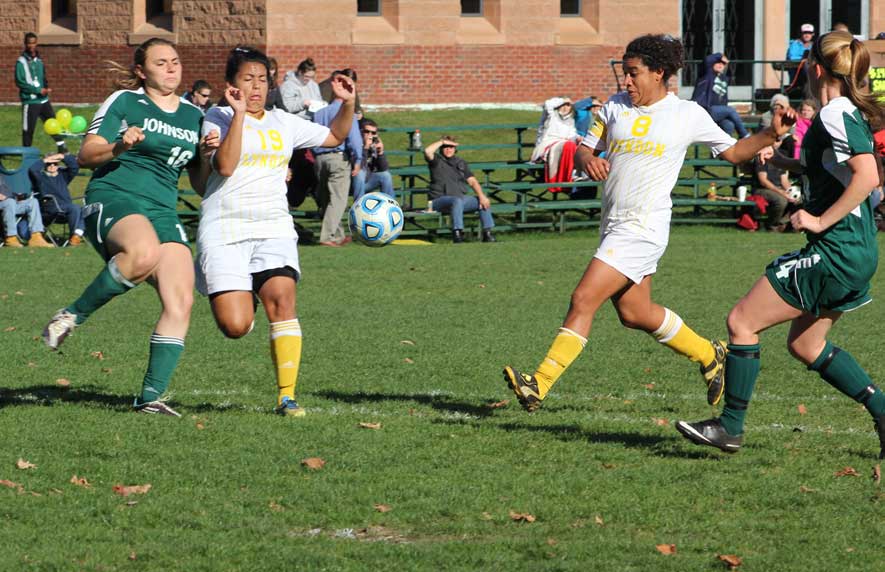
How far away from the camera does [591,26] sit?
104 ft

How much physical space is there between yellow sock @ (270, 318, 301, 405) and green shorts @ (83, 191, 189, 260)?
70 centimetres

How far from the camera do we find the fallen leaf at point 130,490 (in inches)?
234

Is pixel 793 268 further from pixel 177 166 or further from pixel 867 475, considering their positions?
pixel 177 166

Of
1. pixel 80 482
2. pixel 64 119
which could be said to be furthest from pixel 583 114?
pixel 80 482

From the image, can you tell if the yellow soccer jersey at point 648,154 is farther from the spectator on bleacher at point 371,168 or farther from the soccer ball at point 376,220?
the spectator on bleacher at point 371,168

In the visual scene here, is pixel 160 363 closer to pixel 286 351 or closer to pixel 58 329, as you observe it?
pixel 58 329

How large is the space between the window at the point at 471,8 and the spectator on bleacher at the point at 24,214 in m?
Result: 15.3

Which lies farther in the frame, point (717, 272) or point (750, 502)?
point (717, 272)

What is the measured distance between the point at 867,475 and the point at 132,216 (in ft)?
12.5

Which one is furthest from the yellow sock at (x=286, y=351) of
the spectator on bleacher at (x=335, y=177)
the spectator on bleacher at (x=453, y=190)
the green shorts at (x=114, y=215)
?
the spectator on bleacher at (x=453, y=190)

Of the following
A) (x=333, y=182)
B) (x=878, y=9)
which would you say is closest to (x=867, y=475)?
(x=333, y=182)

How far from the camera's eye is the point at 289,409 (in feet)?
24.9

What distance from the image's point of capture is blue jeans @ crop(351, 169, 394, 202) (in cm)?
1886

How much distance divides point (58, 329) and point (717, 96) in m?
17.9
